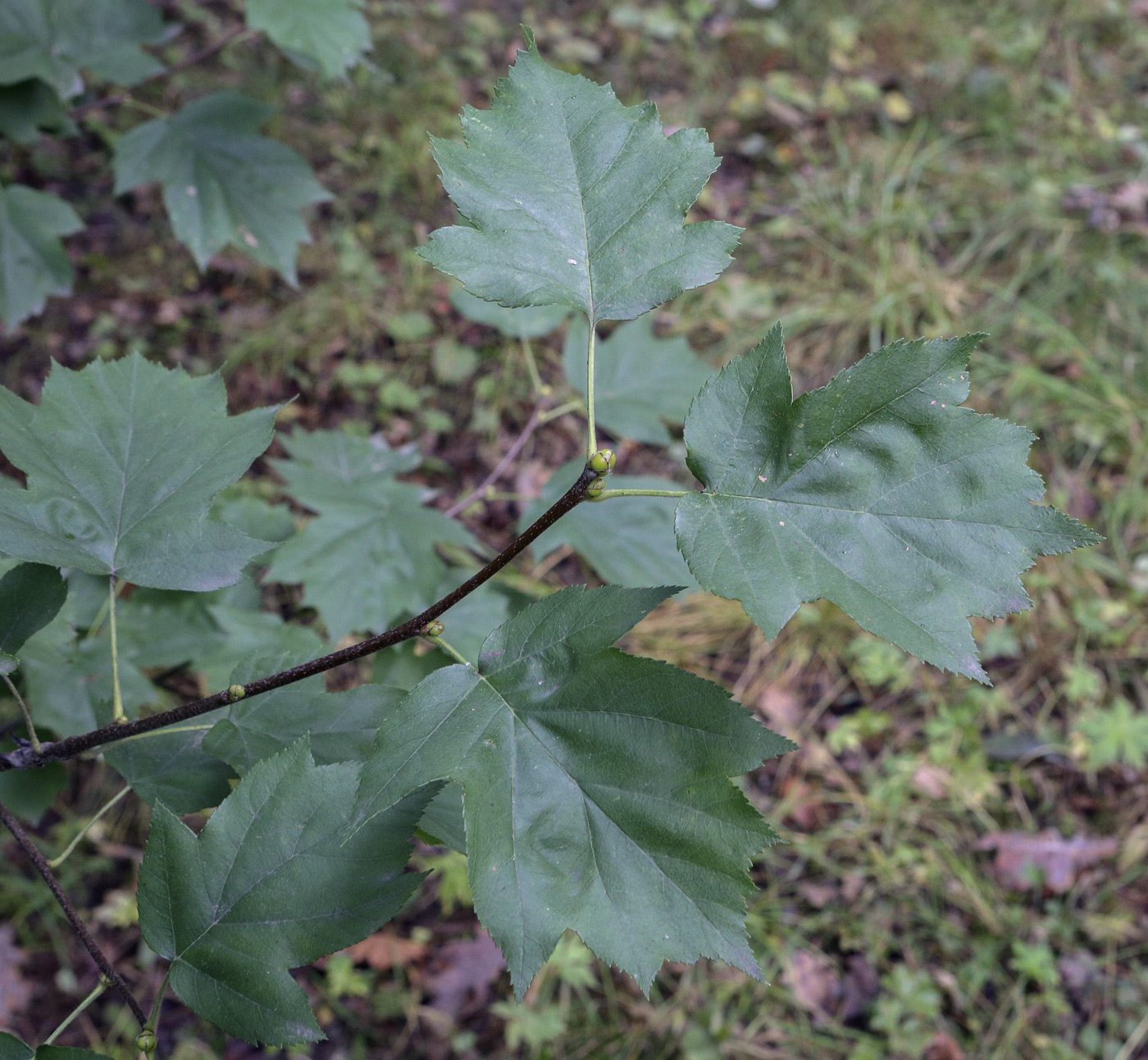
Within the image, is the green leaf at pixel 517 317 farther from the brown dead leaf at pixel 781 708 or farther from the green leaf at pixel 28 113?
the brown dead leaf at pixel 781 708

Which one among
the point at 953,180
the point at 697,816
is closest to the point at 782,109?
the point at 953,180

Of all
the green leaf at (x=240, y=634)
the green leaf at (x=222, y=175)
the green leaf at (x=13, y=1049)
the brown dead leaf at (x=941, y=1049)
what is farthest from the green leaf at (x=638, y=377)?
the brown dead leaf at (x=941, y=1049)

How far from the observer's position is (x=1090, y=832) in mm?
2637

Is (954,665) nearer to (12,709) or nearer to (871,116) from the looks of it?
(12,709)

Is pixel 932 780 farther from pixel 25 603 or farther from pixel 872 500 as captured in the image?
pixel 25 603

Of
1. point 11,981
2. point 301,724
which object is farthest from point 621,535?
point 11,981

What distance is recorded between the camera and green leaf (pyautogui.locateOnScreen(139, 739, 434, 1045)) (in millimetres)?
847

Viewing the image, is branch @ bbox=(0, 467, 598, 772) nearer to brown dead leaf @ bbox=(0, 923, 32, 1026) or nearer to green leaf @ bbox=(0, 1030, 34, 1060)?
green leaf @ bbox=(0, 1030, 34, 1060)

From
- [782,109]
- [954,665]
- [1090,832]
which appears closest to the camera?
[954,665]

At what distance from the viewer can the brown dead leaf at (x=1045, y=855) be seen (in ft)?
8.35

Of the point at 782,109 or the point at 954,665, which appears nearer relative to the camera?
the point at 954,665

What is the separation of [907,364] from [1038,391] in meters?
2.94

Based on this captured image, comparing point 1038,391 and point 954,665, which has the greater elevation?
point 954,665

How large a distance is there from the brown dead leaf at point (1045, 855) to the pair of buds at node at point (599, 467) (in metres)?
2.42
